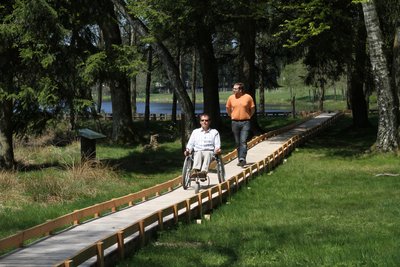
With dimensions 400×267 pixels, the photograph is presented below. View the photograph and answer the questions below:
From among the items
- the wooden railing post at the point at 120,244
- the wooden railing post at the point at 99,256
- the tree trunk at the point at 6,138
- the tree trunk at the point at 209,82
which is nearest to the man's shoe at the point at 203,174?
the wooden railing post at the point at 120,244

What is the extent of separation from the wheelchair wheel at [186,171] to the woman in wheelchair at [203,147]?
0.52 ft

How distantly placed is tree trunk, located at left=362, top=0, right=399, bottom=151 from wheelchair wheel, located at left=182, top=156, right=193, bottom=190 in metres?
7.83

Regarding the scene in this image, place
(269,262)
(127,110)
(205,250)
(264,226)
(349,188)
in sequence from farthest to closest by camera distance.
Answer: (127,110), (349,188), (264,226), (205,250), (269,262)

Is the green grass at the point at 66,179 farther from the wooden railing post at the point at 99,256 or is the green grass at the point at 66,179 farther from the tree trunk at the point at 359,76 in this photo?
the tree trunk at the point at 359,76

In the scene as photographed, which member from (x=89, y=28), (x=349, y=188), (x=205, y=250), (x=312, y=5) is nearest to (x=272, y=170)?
(x=349, y=188)

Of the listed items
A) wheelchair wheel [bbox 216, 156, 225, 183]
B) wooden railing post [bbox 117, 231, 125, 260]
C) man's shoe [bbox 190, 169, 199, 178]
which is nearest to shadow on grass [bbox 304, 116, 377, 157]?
wheelchair wheel [bbox 216, 156, 225, 183]

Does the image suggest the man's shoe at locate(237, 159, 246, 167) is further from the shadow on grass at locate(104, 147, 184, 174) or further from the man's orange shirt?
the shadow on grass at locate(104, 147, 184, 174)

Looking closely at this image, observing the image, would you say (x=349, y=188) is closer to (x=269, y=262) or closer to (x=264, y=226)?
(x=264, y=226)

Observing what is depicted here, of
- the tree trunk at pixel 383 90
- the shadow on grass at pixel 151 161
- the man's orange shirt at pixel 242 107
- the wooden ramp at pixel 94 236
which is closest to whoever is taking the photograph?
the wooden ramp at pixel 94 236

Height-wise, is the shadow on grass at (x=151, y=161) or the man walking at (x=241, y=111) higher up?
the man walking at (x=241, y=111)

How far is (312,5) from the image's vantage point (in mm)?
18781

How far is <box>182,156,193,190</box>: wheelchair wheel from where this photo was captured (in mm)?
12867

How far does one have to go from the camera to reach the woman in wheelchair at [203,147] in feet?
41.4

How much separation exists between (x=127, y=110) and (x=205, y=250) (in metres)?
20.8
